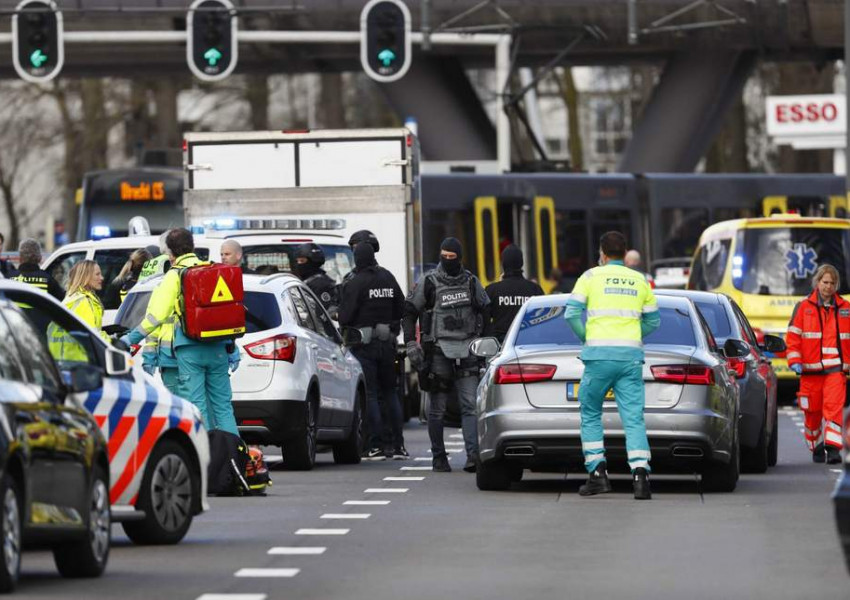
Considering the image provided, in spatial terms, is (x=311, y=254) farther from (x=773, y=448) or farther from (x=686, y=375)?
(x=686, y=375)

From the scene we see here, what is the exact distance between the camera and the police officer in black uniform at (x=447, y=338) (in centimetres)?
1852

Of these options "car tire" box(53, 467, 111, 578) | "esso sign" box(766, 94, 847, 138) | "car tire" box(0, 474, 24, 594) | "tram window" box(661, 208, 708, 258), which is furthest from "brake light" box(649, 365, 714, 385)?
"esso sign" box(766, 94, 847, 138)

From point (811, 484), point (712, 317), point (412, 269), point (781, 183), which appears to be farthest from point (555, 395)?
point (781, 183)

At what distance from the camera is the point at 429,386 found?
18703mm

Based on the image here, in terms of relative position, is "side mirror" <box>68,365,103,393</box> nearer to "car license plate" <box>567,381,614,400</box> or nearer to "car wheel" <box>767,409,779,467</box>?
"car license plate" <box>567,381,614,400</box>

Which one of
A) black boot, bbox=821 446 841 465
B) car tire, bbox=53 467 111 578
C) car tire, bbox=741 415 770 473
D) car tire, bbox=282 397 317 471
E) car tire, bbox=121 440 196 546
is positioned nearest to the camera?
car tire, bbox=53 467 111 578

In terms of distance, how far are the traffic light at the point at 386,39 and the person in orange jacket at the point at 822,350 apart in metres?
18.7

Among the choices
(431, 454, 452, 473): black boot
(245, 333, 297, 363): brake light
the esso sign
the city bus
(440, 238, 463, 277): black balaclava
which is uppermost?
the esso sign

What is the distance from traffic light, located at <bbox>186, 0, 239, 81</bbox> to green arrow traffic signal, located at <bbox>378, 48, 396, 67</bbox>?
228cm

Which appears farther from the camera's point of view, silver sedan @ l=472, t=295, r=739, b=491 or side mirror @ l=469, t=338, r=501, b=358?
side mirror @ l=469, t=338, r=501, b=358

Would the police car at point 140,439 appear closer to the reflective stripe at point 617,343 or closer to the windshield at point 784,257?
the reflective stripe at point 617,343

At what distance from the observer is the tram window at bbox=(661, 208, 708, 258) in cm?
4066

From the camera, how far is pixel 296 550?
12.5 metres

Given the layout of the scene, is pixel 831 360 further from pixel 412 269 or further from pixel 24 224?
pixel 24 224
